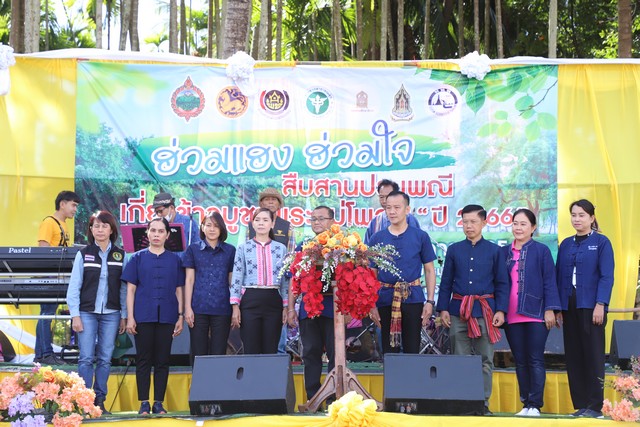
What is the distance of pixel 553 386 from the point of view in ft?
21.5

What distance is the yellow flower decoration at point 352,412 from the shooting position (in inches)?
184

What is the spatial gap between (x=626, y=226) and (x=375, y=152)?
6.75 feet

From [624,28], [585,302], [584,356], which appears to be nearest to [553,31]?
[624,28]

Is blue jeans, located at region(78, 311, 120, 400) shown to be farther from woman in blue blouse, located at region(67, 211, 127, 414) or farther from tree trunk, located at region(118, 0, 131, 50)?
tree trunk, located at region(118, 0, 131, 50)

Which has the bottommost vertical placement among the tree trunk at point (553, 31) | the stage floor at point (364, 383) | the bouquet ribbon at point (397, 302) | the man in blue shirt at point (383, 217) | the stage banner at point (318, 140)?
the stage floor at point (364, 383)

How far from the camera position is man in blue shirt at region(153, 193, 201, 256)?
22.2 ft

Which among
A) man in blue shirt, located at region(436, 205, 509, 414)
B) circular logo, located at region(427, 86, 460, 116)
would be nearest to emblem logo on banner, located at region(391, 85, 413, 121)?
circular logo, located at region(427, 86, 460, 116)

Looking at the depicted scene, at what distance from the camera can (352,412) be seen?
15.3 feet

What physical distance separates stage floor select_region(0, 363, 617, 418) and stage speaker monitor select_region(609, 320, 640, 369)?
0.48 meters

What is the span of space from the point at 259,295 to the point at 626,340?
8.55ft

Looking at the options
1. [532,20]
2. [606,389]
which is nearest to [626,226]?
[606,389]

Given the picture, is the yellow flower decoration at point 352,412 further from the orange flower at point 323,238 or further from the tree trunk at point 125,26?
the tree trunk at point 125,26

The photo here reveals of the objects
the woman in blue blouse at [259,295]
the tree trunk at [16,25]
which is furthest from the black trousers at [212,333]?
the tree trunk at [16,25]

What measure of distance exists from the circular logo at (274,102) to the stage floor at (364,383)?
6.73 feet
